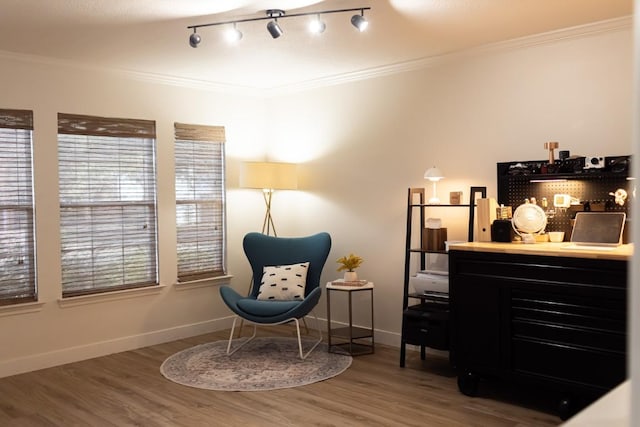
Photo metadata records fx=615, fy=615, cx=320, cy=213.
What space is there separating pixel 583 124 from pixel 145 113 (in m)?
3.52

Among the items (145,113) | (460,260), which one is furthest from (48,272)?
(460,260)

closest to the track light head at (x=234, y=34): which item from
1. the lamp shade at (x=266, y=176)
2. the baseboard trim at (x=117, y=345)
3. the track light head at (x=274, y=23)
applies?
the track light head at (x=274, y=23)

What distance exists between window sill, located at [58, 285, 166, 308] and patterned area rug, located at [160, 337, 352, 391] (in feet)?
2.09

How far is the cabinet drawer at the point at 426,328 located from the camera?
4383 mm

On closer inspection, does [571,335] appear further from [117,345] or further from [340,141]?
[117,345]

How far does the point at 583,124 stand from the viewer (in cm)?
409

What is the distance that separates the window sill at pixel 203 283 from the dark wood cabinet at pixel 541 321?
8.54 ft

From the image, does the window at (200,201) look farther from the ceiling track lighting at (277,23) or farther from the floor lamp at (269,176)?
the ceiling track lighting at (277,23)

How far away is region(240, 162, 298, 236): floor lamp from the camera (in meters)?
5.56

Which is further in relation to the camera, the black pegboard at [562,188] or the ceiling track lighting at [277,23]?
the black pegboard at [562,188]

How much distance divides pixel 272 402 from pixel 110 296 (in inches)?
77.1

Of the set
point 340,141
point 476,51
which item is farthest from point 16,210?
point 476,51

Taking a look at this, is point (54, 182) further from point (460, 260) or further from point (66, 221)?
point (460, 260)

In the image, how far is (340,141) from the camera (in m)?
5.66
